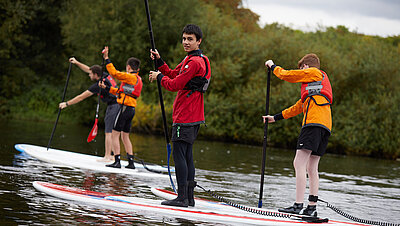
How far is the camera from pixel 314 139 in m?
6.54

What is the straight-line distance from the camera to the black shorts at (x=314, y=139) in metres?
6.54

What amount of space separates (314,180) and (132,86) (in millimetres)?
4760

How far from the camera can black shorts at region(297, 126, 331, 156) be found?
6539 millimetres

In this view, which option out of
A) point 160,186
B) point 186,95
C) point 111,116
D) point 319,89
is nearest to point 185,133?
point 186,95

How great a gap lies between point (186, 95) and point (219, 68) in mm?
20791

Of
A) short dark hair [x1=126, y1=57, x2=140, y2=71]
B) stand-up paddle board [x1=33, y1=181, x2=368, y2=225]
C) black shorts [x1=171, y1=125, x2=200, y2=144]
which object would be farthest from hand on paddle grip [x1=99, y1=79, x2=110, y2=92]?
black shorts [x1=171, y1=125, x2=200, y2=144]

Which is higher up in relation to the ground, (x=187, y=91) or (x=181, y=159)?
(x=187, y=91)

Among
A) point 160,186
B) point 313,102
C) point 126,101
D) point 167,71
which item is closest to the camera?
point 313,102

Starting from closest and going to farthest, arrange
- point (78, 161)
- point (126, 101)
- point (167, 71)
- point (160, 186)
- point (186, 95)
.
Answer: point (186, 95) → point (167, 71) → point (160, 186) → point (126, 101) → point (78, 161)

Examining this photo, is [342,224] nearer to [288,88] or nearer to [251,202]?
[251,202]

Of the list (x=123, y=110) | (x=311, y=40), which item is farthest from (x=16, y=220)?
(x=311, y=40)

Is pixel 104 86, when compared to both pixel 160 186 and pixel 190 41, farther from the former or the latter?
pixel 190 41

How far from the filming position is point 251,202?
320 inches

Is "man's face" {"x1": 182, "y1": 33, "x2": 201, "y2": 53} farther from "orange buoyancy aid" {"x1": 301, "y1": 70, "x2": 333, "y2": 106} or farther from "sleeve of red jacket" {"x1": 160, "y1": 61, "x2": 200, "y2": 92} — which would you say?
"orange buoyancy aid" {"x1": 301, "y1": 70, "x2": 333, "y2": 106}
